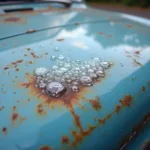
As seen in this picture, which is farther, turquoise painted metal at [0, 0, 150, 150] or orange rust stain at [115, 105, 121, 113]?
orange rust stain at [115, 105, 121, 113]

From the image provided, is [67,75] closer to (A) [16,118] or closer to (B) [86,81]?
(B) [86,81]

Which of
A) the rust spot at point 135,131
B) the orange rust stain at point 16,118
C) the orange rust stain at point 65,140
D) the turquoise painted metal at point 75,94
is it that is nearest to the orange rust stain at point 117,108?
the turquoise painted metal at point 75,94

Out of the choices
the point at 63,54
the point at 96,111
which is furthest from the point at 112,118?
the point at 63,54

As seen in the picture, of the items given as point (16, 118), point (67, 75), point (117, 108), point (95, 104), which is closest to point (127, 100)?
point (117, 108)

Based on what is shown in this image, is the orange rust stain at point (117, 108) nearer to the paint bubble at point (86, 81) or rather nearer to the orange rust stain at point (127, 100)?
the orange rust stain at point (127, 100)

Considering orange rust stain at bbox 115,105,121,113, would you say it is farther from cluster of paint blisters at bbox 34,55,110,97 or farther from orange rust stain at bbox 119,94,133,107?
cluster of paint blisters at bbox 34,55,110,97

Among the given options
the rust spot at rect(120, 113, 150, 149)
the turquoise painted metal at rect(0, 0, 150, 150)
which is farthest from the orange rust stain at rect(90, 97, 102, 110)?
the rust spot at rect(120, 113, 150, 149)
